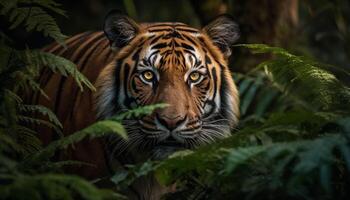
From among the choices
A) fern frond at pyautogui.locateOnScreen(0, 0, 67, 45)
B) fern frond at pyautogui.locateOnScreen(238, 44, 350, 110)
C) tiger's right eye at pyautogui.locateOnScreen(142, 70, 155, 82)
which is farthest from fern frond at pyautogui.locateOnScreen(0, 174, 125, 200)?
tiger's right eye at pyautogui.locateOnScreen(142, 70, 155, 82)

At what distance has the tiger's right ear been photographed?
14.8 feet

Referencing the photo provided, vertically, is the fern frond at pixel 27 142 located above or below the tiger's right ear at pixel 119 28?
below

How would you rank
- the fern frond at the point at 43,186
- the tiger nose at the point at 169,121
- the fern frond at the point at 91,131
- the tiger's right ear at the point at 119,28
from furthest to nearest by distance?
1. the tiger's right ear at the point at 119,28
2. the tiger nose at the point at 169,121
3. the fern frond at the point at 91,131
4. the fern frond at the point at 43,186

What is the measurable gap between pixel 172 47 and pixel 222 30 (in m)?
0.49

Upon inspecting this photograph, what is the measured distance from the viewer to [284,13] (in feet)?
22.0

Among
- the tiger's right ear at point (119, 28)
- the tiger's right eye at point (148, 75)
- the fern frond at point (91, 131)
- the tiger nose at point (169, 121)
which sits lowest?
the tiger nose at point (169, 121)

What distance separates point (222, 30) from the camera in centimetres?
472

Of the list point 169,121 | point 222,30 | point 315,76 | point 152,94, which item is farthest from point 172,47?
point 315,76

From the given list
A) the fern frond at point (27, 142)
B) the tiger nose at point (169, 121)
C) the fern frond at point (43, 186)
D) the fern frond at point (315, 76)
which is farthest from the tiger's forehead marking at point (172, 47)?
the fern frond at point (43, 186)

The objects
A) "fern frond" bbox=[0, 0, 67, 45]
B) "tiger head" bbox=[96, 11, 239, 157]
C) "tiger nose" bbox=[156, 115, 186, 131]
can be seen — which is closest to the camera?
"fern frond" bbox=[0, 0, 67, 45]

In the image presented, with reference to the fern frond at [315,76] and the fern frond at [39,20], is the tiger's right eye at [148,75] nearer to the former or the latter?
the fern frond at [315,76]

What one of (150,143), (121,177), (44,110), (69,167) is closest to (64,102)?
(69,167)

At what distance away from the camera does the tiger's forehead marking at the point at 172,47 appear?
433 cm

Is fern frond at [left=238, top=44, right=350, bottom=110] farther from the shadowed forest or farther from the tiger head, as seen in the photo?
the tiger head
